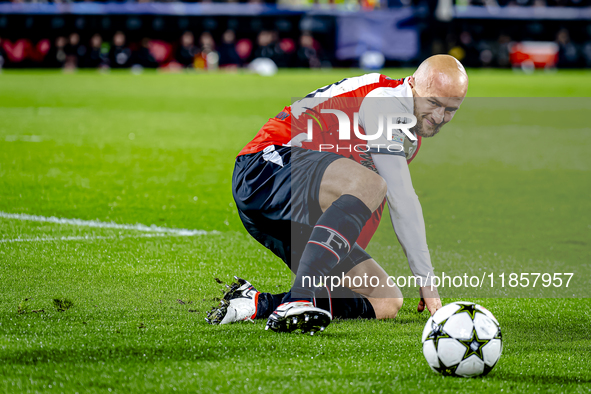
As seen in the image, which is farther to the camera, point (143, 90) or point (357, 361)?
point (143, 90)

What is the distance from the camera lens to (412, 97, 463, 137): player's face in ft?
11.0

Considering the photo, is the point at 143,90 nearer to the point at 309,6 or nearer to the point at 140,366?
the point at 309,6

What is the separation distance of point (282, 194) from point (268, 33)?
23.8 meters

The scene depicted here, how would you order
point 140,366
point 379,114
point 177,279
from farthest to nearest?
point 177,279 < point 379,114 < point 140,366

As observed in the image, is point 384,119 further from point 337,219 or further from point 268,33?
point 268,33

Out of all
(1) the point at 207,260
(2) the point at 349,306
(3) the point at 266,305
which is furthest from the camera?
(1) the point at 207,260

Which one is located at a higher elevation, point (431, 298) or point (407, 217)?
point (407, 217)

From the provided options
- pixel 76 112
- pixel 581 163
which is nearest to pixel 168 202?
→ pixel 581 163

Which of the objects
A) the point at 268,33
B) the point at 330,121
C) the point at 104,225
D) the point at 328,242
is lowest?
the point at 268,33

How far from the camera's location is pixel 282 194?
333 cm

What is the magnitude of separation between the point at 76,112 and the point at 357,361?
1163 centimetres

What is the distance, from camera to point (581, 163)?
968 centimetres

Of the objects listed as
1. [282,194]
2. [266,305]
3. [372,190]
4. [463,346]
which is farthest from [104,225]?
[463,346]

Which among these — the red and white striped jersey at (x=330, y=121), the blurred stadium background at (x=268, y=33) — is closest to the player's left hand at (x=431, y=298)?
the red and white striped jersey at (x=330, y=121)
